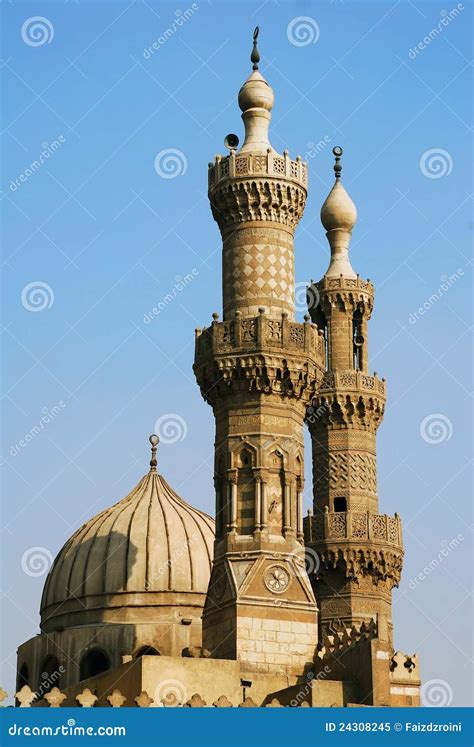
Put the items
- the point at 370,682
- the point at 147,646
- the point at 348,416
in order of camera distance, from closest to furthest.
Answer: the point at 370,682, the point at 147,646, the point at 348,416

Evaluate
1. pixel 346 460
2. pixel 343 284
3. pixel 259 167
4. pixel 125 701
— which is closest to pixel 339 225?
pixel 343 284

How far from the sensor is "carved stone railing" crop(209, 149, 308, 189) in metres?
32.6

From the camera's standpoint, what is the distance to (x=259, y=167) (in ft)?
107

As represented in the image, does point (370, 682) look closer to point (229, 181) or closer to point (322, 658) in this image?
point (322, 658)

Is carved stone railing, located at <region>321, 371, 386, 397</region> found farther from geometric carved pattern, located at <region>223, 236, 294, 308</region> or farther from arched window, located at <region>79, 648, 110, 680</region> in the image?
arched window, located at <region>79, 648, 110, 680</region>

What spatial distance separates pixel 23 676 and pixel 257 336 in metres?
13.5

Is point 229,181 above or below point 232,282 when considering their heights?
above

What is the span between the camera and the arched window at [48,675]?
123 feet

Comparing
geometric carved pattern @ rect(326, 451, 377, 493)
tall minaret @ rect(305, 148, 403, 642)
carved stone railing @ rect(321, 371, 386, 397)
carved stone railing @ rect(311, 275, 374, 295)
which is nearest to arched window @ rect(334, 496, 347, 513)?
tall minaret @ rect(305, 148, 403, 642)

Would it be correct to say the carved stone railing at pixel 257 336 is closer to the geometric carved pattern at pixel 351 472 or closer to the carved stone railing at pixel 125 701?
Result: the geometric carved pattern at pixel 351 472

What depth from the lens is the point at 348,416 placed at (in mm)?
38781

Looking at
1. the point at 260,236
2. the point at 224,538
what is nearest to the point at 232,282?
the point at 260,236

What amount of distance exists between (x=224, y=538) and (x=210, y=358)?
3.78 meters

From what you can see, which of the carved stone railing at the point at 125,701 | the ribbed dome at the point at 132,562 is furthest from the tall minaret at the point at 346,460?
the carved stone railing at the point at 125,701
